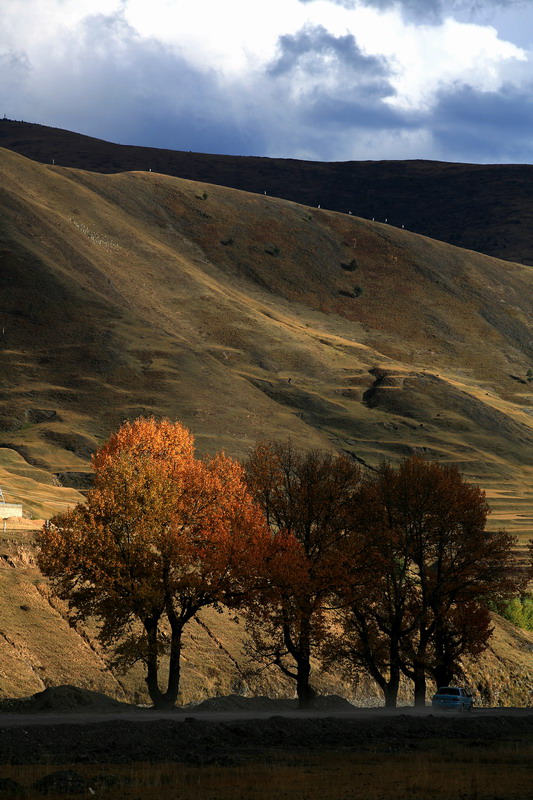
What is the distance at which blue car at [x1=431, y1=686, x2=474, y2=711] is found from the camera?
50562 mm

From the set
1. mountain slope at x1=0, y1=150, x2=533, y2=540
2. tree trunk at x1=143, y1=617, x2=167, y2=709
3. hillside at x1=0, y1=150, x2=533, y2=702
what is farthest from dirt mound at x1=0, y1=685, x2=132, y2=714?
mountain slope at x1=0, y1=150, x2=533, y2=540

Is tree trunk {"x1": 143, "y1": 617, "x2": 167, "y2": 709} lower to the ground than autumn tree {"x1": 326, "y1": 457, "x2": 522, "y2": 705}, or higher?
lower

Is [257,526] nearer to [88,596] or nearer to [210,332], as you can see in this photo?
[88,596]

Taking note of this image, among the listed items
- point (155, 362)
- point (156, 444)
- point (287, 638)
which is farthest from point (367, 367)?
point (287, 638)

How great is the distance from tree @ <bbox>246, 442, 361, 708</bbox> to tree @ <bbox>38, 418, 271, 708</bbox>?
6.57ft

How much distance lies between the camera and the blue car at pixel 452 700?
5056cm

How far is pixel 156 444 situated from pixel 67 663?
1995 cm

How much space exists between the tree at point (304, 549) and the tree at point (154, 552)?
2.00 meters

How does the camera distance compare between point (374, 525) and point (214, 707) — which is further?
point (374, 525)

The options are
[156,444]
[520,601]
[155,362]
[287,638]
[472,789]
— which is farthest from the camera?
[155,362]

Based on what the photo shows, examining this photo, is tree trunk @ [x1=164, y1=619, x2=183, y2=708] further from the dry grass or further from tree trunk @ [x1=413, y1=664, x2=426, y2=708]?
tree trunk @ [x1=413, y1=664, x2=426, y2=708]

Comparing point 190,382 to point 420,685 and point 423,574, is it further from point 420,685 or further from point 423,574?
point 420,685

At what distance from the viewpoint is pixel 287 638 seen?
4959 cm

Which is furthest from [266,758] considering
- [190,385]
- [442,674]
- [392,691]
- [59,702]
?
[190,385]
